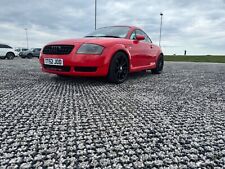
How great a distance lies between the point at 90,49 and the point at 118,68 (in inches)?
28.2

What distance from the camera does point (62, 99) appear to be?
2369 millimetres

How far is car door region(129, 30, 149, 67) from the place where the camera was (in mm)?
4162

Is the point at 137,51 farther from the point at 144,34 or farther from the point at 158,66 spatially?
the point at 158,66

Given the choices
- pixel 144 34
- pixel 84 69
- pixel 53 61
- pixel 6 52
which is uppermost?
pixel 6 52

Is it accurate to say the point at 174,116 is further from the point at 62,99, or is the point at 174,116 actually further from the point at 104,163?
the point at 62,99

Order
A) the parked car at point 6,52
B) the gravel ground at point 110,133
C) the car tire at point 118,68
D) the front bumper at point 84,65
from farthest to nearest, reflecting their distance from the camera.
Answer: the parked car at point 6,52 < the car tire at point 118,68 < the front bumper at point 84,65 < the gravel ground at point 110,133

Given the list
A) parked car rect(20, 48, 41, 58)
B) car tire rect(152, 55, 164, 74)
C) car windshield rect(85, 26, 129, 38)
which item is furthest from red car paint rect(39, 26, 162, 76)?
parked car rect(20, 48, 41, 58)

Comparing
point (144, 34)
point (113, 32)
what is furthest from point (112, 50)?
point (144, 34)

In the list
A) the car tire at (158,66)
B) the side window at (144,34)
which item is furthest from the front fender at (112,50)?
the car tire at (158,66)

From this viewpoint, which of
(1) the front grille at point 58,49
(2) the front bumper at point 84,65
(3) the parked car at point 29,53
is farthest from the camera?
(3) the parked car at point 29,53

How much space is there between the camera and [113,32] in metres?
4.30

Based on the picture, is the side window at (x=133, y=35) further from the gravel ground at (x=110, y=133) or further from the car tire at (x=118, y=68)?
the gravel ground at (x=110, y=133)

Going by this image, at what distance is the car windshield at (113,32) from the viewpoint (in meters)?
4.17

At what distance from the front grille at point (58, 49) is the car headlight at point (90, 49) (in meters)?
0.20
